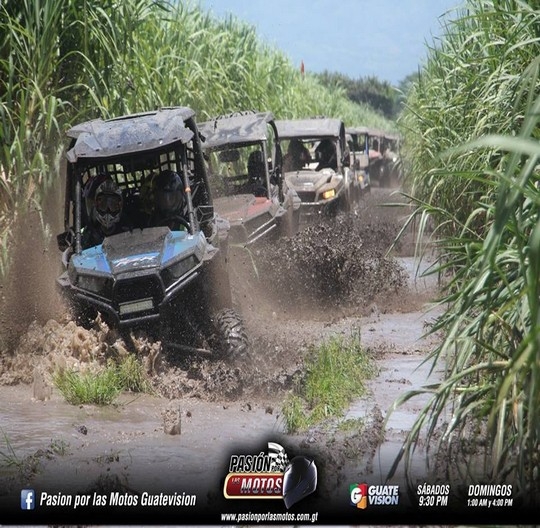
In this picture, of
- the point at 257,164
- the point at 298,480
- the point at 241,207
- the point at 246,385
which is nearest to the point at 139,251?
the point at 246,385

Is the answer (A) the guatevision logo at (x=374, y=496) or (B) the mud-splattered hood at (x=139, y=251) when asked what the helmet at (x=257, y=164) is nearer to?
(B) the mud-splattered hood at (x=139, y=251)

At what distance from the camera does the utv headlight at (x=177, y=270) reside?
8.23m

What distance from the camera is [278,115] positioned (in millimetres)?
24359

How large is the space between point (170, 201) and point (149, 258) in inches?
34.3

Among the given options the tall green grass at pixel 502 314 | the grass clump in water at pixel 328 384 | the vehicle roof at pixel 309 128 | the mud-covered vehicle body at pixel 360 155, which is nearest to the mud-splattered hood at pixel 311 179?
the vehicle roof at pixel 309 128

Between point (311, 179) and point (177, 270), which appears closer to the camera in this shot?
point (177, 270)

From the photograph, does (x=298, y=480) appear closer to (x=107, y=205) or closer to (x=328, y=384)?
(x=328, y=384)

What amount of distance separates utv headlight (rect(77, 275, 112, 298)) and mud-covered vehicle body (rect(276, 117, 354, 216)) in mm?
9917

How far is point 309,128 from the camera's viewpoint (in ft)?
63.9

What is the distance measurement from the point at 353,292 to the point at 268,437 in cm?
611

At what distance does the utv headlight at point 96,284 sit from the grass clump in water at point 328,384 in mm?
1506

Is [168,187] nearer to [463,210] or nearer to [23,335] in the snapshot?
[23,335]

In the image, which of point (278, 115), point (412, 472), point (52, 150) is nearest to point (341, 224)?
point (52, 150)

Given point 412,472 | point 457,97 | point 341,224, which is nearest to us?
point 412,472
